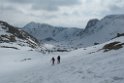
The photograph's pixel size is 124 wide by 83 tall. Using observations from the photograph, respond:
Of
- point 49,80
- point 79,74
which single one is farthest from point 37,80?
point 79,74

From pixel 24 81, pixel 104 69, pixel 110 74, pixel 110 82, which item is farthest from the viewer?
pixel 24 81

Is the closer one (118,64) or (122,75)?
(122,75)

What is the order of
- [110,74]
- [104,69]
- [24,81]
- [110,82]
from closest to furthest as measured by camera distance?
1. [110,82]
2. [110,74]
3. [104,69]
4. [24,81]

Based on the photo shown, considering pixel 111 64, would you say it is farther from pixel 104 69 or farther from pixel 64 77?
pixel 64 77

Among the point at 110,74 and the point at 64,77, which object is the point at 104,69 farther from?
the point at 64,77

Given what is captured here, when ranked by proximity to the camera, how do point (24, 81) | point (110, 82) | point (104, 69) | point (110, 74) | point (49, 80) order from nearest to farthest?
point (110, 82)
point (110, 74)
point (104, 69)
point (49, 80)
point (24, 81)

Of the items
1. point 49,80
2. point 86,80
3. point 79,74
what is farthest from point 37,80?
point 86,80

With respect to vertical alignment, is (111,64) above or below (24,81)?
above

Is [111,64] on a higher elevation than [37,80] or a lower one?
higher

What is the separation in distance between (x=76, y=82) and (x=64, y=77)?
13.8 feet

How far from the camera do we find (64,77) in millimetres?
35031

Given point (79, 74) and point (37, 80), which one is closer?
point (79, 74)

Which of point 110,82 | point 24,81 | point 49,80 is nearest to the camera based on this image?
point 110,82

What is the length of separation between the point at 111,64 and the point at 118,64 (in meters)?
1.26
